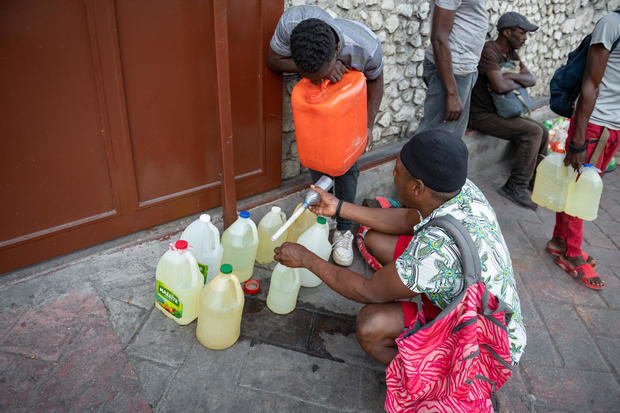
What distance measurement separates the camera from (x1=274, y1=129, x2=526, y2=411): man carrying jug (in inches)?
65.0

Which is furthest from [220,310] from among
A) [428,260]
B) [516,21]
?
[516,21]

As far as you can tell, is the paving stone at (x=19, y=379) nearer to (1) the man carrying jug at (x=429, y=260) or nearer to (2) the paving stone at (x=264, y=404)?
(2) the paving stone at (x=264, y=404)

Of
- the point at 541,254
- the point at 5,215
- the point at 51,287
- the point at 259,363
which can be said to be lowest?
the point at 541,254

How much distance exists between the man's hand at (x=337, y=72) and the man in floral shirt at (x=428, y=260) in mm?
626

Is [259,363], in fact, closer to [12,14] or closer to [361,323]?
[361,323]

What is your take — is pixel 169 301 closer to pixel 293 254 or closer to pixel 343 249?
pixel 293 254

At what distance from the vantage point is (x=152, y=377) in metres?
1.98

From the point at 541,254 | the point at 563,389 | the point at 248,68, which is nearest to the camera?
the point at 563,389

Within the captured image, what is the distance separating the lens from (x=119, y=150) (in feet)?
7.64

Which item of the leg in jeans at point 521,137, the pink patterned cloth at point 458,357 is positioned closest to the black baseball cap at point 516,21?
the leg in jeans at point 521,137

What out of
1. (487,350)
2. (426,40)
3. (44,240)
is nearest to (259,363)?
(487,350)

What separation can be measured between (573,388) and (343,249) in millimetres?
1538

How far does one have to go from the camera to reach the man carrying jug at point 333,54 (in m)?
2.00

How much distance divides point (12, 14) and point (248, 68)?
49.6 inches
